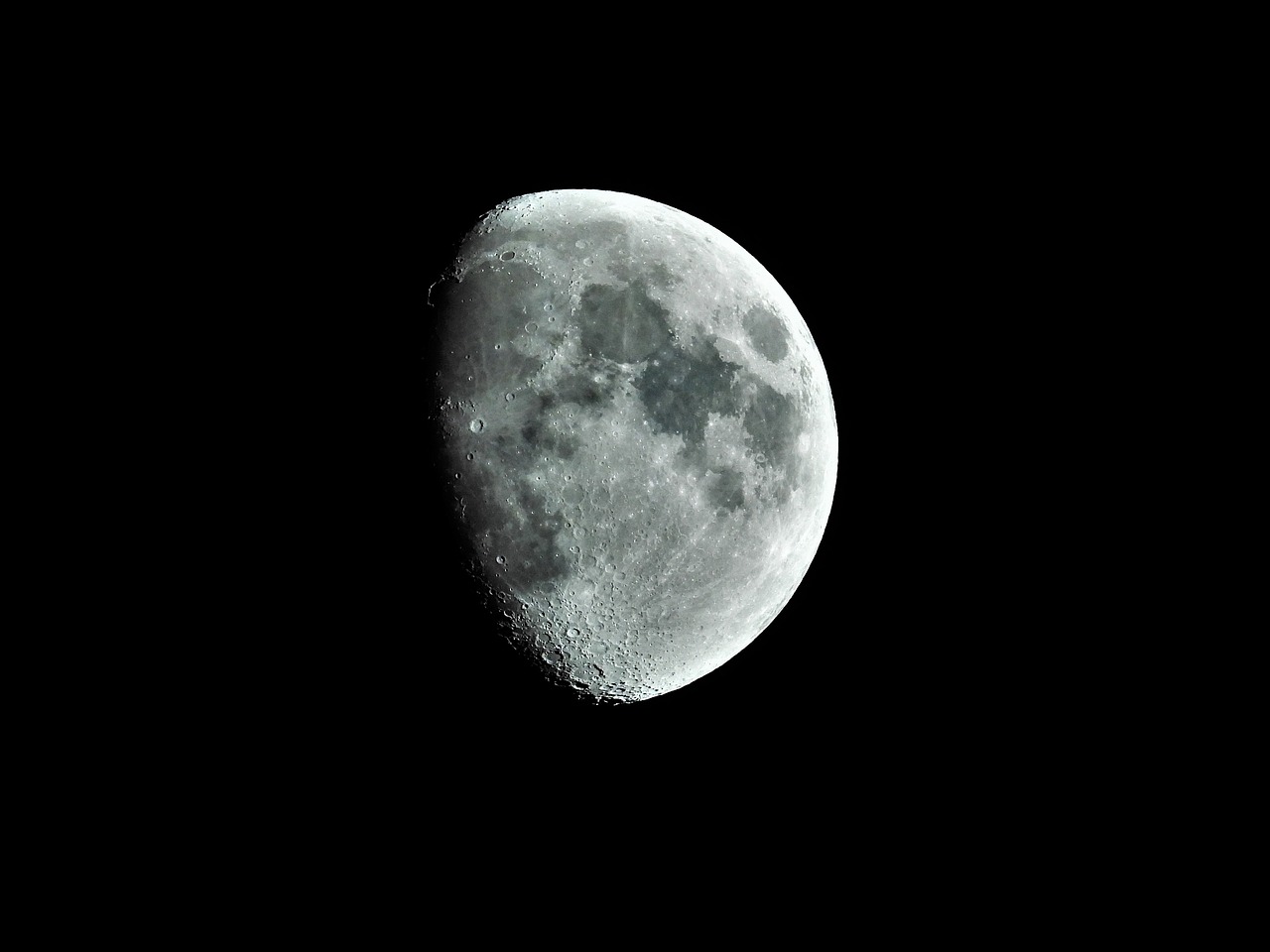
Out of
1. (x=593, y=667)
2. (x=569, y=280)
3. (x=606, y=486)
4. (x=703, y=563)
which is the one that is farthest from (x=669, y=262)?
(x=593, y=667)

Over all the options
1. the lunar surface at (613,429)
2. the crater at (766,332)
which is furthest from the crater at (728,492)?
the crater at (766,332)

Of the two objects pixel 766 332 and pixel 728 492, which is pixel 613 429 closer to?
pixel 728 492

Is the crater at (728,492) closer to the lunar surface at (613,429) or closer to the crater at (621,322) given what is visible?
the lunar surface at (613,429)

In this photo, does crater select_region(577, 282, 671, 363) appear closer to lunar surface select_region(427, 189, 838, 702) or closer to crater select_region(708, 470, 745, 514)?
lunar surface select_region(427, 189, 838, 702)

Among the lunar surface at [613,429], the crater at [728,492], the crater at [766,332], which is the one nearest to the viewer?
the lunar surface at [613,429]

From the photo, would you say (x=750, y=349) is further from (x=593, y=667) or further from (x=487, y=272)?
(x=593, y=667)

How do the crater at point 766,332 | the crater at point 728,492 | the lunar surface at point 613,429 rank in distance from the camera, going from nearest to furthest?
the lunar surface at point 613,429 → the crater at point 728,492 → the crater at point 766,332

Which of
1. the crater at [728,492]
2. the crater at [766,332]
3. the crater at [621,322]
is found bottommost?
the crater at [728,492]

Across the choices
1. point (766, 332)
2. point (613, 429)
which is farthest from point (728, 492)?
point (766, 332)

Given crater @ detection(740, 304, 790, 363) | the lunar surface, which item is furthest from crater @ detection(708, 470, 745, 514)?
crater @ detection(740, 304, 790, 363)

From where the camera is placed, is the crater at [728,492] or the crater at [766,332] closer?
the crater at [728,492]
